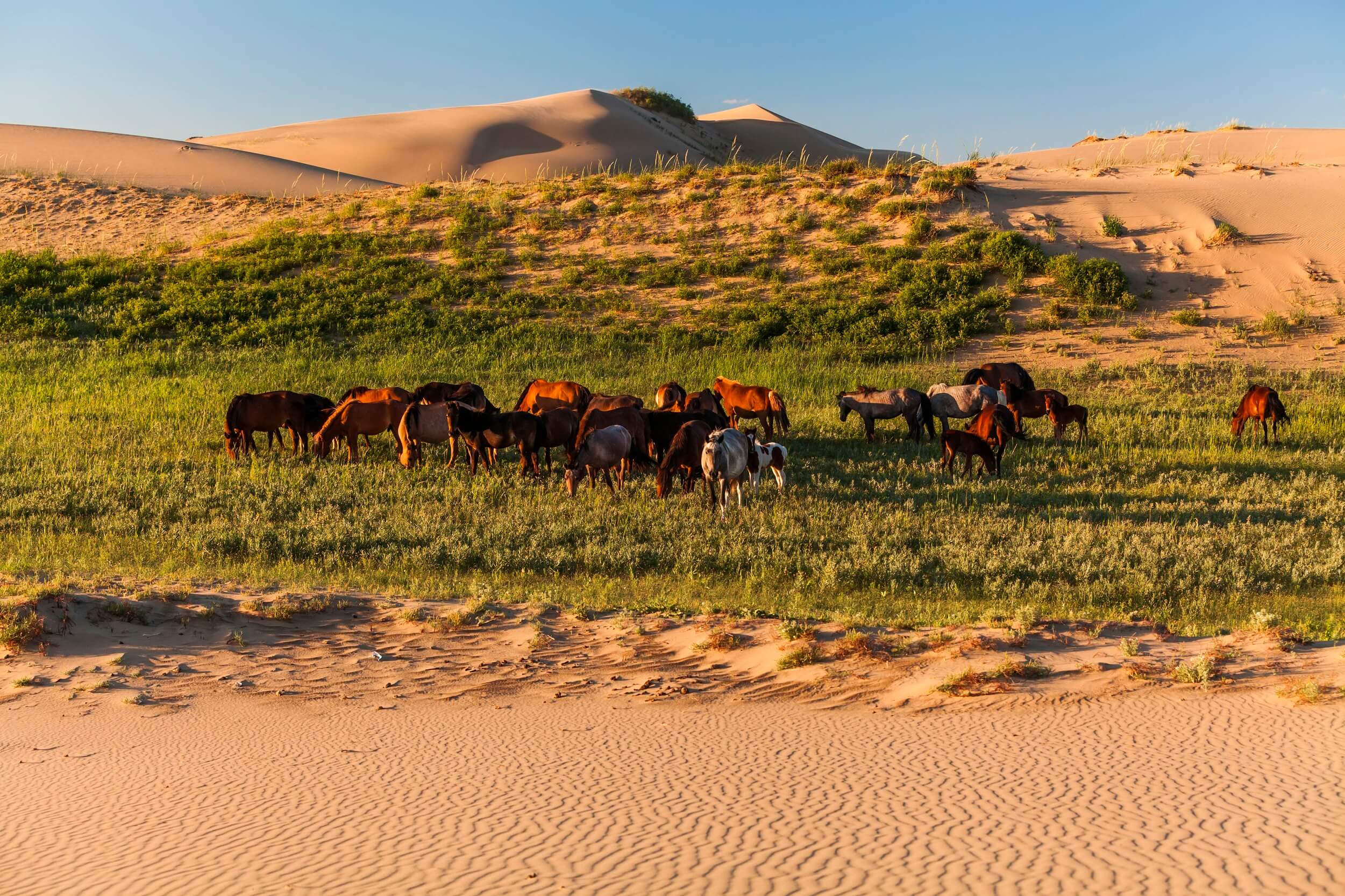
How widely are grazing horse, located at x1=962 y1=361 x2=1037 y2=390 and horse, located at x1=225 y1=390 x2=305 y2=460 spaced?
1229 cm

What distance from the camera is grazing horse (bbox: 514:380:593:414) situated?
18.6 meters

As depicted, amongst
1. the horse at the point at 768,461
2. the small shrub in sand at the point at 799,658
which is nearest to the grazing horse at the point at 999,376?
the horse at the point at 768,461

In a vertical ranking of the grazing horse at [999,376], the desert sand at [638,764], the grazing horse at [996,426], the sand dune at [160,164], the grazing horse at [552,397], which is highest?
the sand dune at [160,164]

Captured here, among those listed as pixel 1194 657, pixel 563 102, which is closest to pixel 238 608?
pixel 1194 657

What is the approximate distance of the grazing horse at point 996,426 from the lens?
16516 millimetres

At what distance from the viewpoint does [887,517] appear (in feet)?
44.0

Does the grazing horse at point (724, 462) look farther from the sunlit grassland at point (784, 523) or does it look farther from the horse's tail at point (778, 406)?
the horse's tail at point (778, 406)

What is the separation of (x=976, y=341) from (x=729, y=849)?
2492 cm

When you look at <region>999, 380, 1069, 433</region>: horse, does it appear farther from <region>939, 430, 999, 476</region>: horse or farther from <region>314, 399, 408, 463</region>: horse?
<region>314, 399, 408, 463</region>: horse

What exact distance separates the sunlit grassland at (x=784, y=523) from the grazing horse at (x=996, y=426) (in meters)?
0.57

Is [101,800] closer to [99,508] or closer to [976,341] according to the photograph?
[99,508]

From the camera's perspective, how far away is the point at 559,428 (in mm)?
16406

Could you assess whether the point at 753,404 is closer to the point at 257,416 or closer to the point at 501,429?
the point at 501,429

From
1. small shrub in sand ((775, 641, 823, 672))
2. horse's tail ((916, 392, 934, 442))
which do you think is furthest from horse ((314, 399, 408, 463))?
small shrub in sand ((775, 641, 823, 672))
